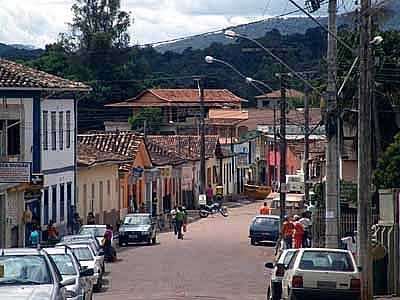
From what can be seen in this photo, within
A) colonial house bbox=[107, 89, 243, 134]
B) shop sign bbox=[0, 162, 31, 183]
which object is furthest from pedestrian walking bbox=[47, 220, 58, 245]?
colonial house bbox=[107, 89, 243, 134]

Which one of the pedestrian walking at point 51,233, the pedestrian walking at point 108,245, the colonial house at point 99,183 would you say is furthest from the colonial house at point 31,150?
the colonial house at point 99,183

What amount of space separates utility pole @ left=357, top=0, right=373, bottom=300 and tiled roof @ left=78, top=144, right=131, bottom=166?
3533cm

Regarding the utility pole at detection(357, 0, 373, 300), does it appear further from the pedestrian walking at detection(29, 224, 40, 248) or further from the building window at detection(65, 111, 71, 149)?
the building window at detection(65, 111, 71, 149)

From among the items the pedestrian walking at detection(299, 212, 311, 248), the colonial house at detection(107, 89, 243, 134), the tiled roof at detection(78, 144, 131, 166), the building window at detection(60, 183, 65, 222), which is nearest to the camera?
the pedestrian walking at detection(299, 212, 311, 248)

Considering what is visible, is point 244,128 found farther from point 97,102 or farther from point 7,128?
point 7,128

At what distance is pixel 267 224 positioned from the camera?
183 feet

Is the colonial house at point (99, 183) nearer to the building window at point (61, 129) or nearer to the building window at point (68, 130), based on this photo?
the building window at point (68, 130)

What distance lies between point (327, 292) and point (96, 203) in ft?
132

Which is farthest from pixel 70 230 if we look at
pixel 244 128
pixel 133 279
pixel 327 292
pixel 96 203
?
pixel 244 128

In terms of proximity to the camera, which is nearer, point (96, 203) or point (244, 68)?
point (96, 203)

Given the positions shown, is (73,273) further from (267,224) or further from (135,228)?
(267,224)

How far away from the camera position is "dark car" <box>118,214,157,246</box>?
55.0 meters

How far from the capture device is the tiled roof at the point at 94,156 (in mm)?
61769

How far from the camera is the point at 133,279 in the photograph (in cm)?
3647
